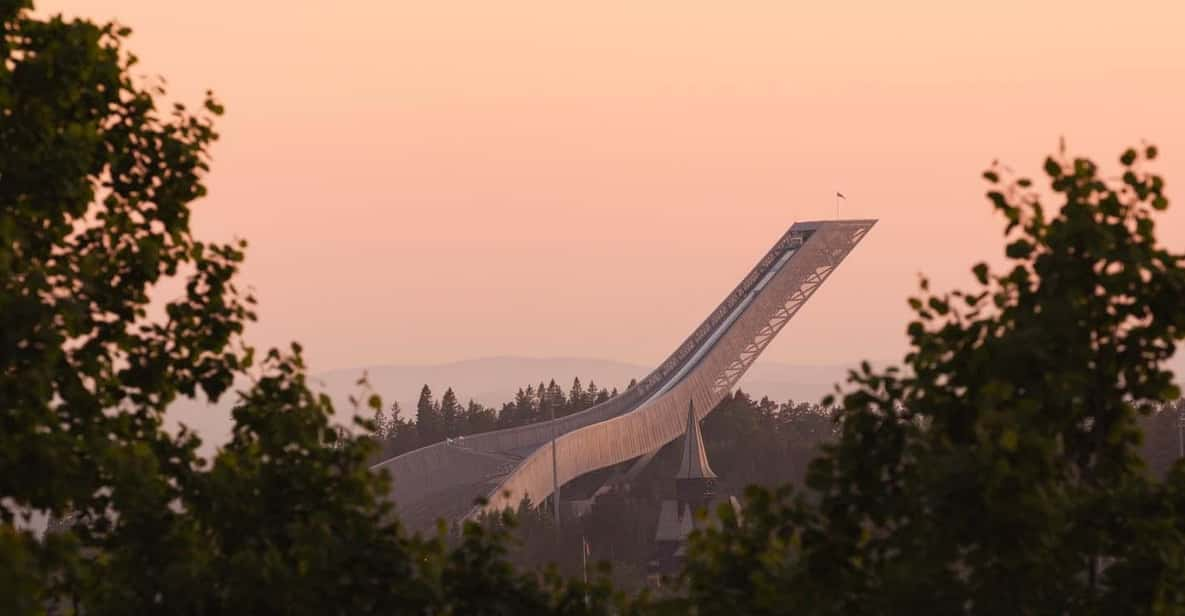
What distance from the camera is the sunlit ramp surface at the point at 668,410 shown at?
371 feet

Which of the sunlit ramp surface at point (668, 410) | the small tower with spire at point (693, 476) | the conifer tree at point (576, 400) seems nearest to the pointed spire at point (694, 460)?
the small tower with spire at point (693, 476)

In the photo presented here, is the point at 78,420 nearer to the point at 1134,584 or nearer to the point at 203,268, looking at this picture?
the point at 203,268

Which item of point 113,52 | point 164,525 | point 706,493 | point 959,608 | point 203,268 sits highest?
point 706,493

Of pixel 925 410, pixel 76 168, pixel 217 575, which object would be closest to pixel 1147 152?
pixel 925 410

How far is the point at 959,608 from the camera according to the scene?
16875mm

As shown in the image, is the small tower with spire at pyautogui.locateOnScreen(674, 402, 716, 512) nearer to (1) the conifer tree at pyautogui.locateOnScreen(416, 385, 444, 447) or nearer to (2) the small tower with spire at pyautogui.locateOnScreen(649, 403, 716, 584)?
(2) the small tower with spire at pyautogui.locateOnScreen(649, 403, 716, 584)

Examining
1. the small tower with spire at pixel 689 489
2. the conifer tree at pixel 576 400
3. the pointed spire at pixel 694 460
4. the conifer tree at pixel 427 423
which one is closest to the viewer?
the small tower with spire at pixel 689 489

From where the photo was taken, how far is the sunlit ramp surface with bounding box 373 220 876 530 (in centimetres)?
11312

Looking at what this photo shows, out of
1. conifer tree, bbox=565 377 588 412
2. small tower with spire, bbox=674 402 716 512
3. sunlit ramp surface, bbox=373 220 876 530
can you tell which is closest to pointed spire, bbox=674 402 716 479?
small tower with spire, bbox=674 402 716 512

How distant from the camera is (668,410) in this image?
117938mm

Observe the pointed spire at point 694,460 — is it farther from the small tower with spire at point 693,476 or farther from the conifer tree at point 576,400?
the conifer tree at point 576,400

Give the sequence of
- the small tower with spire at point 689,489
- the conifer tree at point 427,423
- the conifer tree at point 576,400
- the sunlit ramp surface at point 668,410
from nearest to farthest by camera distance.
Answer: the small tower with spire at point 689,489
the sunlit ramp surface at point 668,410
the conifer tree at point 427,423
the conifer tree at point 576,400

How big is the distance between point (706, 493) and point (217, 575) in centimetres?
9413

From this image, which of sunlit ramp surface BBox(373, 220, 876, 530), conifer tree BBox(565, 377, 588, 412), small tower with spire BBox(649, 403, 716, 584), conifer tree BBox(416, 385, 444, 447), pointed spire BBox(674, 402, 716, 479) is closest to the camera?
small tower with spire BBox(649, 403, 716, 584)
